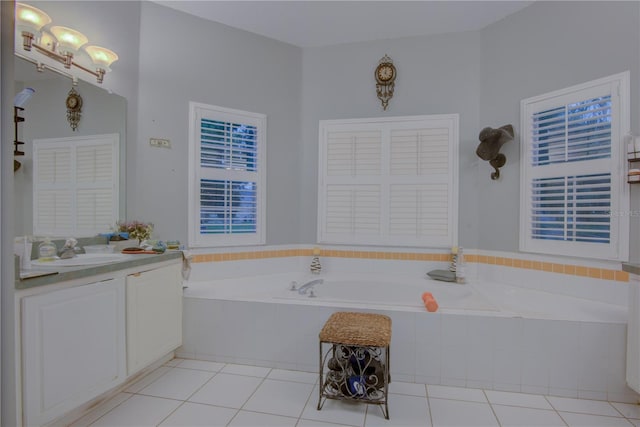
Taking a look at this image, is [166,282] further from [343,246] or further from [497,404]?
[497,404]

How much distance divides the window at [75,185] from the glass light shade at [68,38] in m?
0.59

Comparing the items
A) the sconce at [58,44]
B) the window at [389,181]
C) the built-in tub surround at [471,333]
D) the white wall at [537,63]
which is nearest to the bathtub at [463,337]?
the built-in tub surround at [471,333]

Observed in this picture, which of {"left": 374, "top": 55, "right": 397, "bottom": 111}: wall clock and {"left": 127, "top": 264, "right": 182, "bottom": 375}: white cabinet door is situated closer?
{"left": 127, "top": 264, "right": 182, "bottom": 375}: white cabinet door

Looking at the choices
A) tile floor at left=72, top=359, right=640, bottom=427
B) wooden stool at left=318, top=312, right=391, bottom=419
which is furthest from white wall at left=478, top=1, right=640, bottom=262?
Result: wooden stool at left=318, top=312, right=391, bottom=419

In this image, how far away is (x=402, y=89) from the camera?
10.3ft

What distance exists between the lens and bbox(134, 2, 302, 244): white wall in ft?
8.95

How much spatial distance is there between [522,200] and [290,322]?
224 cm

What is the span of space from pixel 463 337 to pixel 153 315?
210 cm

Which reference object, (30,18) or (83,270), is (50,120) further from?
(83,270)

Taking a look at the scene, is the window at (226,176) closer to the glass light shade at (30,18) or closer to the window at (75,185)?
the window at (75,185)

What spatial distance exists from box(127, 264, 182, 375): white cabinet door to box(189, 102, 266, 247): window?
0.69 m

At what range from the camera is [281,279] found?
3.04 metres

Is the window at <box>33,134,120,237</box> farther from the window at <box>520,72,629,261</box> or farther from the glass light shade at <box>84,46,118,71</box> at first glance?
the window at <box>520,72,629,261</box>

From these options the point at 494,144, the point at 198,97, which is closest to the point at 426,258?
the point at 494,144
